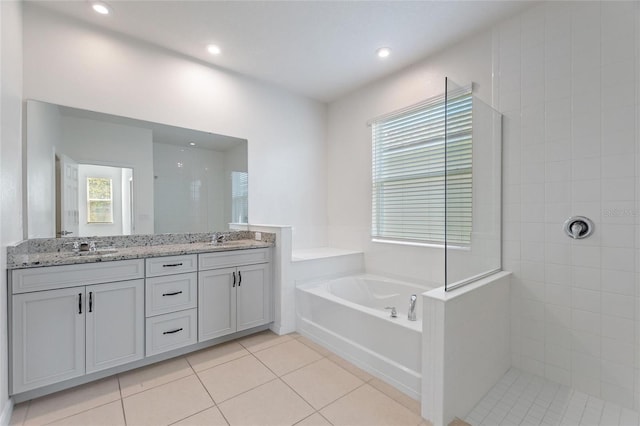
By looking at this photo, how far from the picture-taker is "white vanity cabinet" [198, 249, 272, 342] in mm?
2409

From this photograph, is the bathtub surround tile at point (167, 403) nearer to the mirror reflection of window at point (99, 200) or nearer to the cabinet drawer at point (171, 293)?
the cabinet drawer at point (171, 293)

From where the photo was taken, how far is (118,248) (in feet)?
7.93

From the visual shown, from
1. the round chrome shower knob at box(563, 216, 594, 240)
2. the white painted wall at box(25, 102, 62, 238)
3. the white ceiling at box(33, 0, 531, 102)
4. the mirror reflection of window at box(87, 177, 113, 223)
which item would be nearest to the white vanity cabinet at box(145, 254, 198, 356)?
the mirror reflection of window at box(87, 177, 113, 223)

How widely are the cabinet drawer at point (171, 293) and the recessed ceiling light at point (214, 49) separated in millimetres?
2032

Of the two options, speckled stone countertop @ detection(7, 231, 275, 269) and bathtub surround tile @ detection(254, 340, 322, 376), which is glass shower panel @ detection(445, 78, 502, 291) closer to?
bathtub surround tile @ detection(254, 340, 322, 376)

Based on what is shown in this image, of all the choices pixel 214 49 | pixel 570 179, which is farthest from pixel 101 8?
pixel 570 179

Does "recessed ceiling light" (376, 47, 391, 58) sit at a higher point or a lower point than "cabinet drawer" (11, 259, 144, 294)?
higher

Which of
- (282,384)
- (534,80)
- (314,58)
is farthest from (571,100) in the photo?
(282,384)

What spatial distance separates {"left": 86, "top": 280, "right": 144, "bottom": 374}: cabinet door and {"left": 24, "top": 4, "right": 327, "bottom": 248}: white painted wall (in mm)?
1453

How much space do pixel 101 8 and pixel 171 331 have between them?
2.50 meters

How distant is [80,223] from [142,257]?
69 centimetres

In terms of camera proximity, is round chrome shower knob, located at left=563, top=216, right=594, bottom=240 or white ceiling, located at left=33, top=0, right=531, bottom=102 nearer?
round chrome shower knob, located at left=563, top=216, right=594, bottom=240

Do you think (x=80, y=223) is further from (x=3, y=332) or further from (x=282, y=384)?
(x=282, y=384)

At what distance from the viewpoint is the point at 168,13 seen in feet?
7.28
